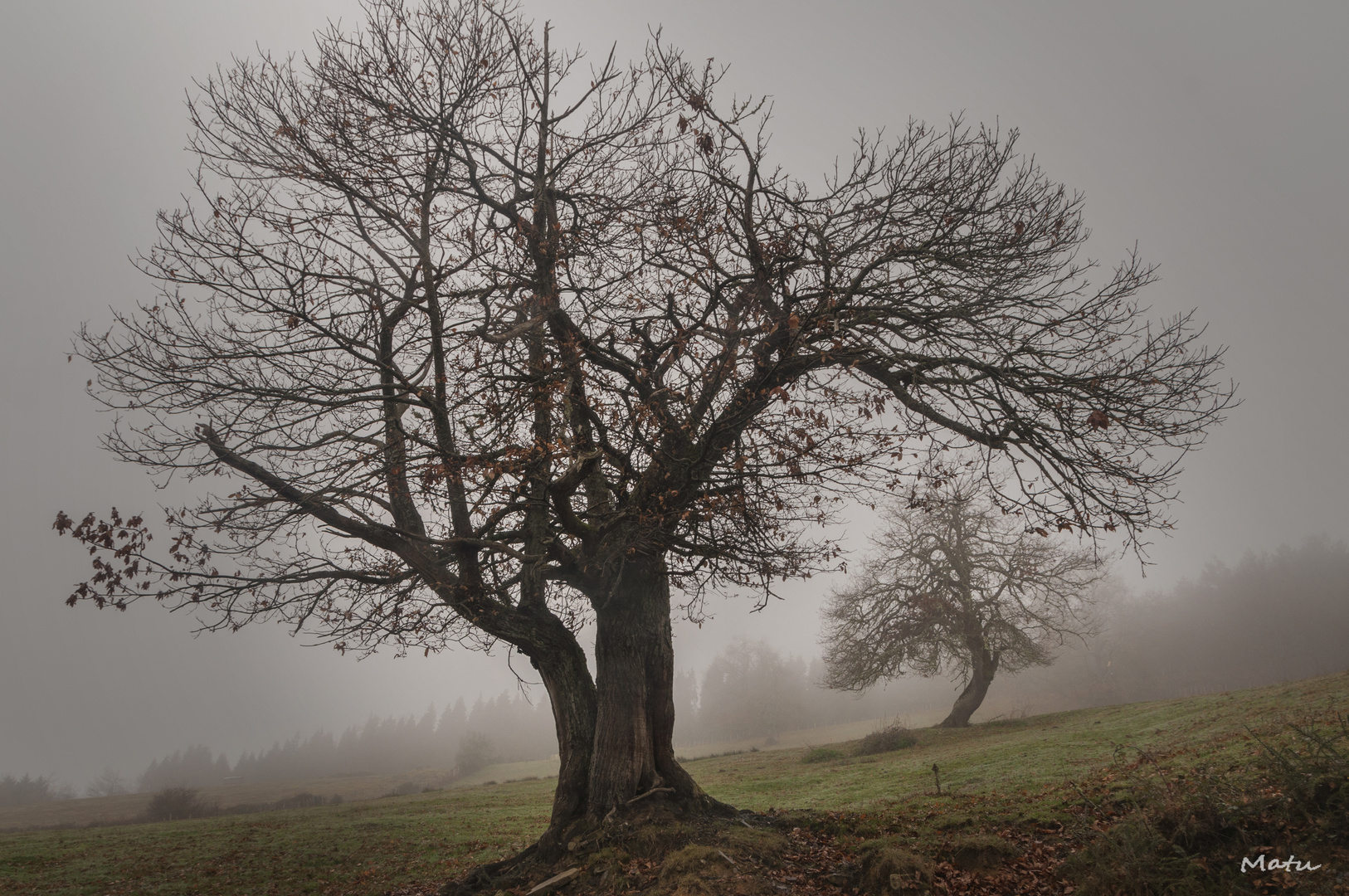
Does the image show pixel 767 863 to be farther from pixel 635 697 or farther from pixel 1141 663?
pixel 1141 663

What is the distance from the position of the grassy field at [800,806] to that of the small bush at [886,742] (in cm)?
65

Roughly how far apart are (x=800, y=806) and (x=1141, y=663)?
48.0 m

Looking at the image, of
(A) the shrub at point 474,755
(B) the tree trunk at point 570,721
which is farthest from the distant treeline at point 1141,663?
(B) the tree trunk at point 570,721

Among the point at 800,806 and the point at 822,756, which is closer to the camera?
the point at 800,806

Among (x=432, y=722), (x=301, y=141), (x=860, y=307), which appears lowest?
(x=432, y=722)

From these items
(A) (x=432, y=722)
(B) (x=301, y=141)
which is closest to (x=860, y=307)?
(B) (x=301, y=141)

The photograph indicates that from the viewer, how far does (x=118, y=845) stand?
16.3 m

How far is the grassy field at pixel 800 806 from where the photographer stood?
25.7 feet

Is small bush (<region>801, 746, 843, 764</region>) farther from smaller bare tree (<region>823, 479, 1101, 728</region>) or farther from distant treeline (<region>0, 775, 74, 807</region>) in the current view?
distant treeline (<region>0, 775, 74, 807</region>)

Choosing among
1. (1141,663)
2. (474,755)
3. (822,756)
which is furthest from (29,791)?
(1141,663)

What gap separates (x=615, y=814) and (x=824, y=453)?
17.3 feet

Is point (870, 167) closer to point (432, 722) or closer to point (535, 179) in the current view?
point (535, 179)

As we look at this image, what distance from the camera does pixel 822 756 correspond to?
20.8 metres

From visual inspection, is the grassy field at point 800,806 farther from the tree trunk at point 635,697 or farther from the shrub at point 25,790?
the shrub at point 25,790
